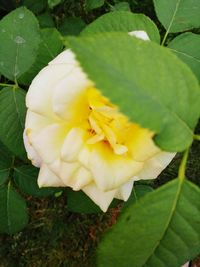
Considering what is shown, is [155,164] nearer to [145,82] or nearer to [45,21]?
[145,82]

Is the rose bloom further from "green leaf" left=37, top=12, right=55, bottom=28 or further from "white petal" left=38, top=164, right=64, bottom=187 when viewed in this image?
"green leaf" left=37, top=12, right=55, bottom=28

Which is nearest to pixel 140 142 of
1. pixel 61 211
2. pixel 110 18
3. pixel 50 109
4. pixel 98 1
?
pixel 50 109

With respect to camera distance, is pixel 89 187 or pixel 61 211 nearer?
pixel 89 187

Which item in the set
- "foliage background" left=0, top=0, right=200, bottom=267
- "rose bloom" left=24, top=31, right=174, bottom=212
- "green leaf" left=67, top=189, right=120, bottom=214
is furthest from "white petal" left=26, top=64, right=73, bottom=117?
"foliage background" left=0, top=0, right=200, bottom=267

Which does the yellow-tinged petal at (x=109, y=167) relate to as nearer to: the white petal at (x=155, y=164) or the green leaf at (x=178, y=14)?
the white petal at (x=155, y=164)

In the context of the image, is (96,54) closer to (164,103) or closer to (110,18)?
(164,103)
